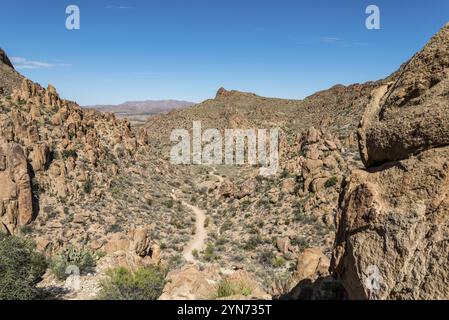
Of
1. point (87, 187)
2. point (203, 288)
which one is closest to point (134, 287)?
point (203, 288)

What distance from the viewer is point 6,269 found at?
38.5 ft

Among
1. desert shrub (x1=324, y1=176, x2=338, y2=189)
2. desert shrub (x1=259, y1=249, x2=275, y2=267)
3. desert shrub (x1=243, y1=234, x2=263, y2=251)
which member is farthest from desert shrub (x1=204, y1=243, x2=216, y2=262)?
desert shrub (x1=324, y1=176, x2=338, y2=189)

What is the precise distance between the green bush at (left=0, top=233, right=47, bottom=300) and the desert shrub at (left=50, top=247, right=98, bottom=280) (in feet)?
2.08

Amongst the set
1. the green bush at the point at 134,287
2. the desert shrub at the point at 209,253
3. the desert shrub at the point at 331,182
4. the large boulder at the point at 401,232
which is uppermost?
the large boulder at the point at 401,232

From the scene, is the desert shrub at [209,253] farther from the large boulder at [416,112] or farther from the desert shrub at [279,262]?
the large boulder at [416,112]

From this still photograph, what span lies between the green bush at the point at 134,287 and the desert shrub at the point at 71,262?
11.0ft

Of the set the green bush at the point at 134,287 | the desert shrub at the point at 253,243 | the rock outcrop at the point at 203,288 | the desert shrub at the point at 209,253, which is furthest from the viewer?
the desert shrub at the point at 253,243

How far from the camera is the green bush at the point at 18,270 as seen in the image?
1098cm

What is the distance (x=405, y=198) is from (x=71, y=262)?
14.2 metres

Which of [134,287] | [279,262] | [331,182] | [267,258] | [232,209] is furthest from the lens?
[232,209]

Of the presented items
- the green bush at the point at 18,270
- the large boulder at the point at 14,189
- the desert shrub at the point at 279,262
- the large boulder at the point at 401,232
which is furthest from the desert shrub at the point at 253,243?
the large boulder at the point at 401,232

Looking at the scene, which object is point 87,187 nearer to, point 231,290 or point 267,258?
point 267,258

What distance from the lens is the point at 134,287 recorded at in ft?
37.9
